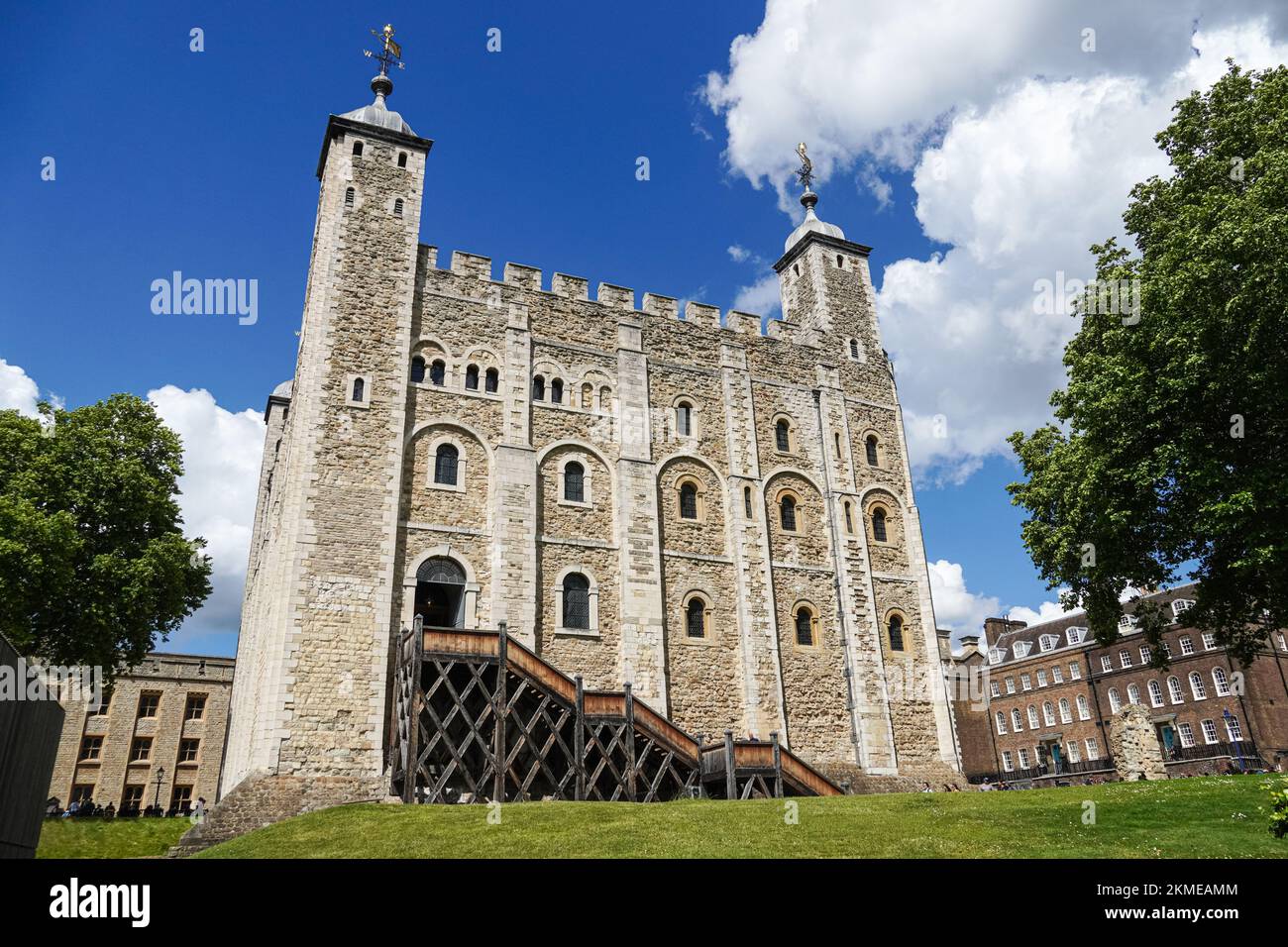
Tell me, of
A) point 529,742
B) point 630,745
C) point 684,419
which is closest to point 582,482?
point 684,419

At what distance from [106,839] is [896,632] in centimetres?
2385

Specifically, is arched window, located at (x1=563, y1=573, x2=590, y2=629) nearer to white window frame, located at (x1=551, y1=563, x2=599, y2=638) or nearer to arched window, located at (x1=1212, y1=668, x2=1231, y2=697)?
white window frame, located at (x1=551, y1=563, x2=599, y2=638)

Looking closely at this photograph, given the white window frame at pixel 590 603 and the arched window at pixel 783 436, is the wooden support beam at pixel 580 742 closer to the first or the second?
the white window frame at pixel 590 603

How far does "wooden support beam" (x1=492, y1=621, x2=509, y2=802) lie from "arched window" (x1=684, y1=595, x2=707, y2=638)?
7644 mm

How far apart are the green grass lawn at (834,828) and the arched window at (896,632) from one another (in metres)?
12.0

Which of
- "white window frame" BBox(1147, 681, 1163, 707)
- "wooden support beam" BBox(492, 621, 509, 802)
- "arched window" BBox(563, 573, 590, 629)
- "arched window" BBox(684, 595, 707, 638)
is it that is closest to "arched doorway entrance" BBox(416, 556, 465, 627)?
"arched window" BBox(563, 573, 590, 629)


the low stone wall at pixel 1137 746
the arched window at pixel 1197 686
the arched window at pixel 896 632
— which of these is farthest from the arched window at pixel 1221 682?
the low stone wall at pixel 1137 746

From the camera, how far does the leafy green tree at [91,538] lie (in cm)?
2264

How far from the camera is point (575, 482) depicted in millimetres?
26188

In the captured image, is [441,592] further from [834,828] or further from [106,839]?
[834,828]
